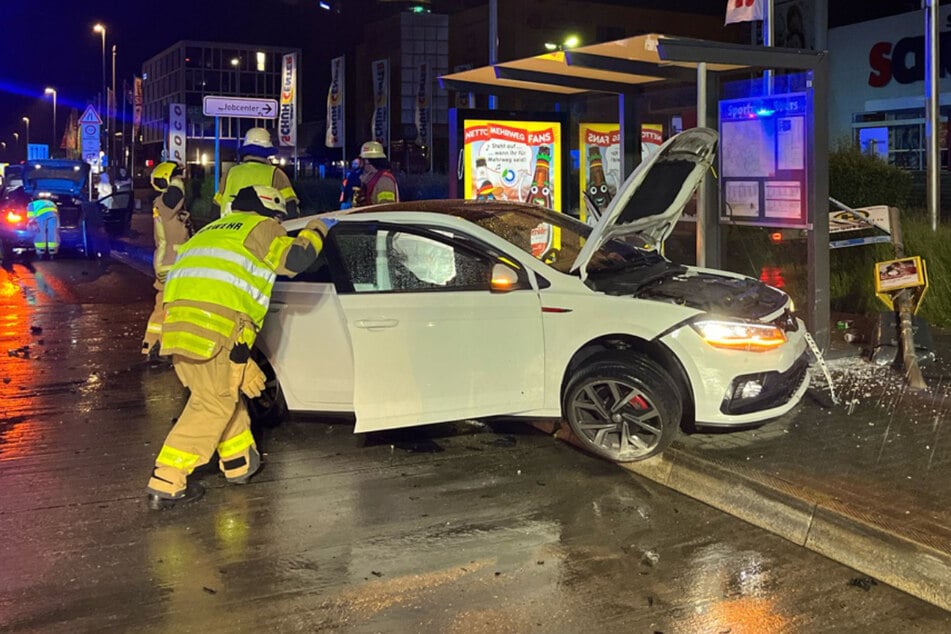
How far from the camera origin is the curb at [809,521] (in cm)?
454

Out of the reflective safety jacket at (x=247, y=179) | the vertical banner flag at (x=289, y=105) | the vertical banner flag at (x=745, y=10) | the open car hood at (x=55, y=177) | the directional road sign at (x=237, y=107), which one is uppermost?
the vertical banner flag at (x=289, y=105)

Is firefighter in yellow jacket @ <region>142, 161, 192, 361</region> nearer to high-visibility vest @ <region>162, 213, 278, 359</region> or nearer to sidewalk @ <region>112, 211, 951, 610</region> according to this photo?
high-visibility vest @ <region>162, 213, 278, 359</region>

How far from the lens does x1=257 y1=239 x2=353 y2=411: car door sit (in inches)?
255

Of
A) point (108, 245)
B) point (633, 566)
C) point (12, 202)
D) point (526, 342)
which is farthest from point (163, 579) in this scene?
point (108, 245)

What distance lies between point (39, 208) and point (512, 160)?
13143 mm

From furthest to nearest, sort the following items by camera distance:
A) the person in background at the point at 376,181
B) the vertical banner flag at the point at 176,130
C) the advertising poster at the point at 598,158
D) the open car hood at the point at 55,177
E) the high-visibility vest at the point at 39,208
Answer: the vertical banner flag at the point at 176,130 < the open car hood at the point at 55,177 < the high-visibility vest at the point at 39,208 < the advertising poster at the point at 598,158 < the person in background at the point at 376,181

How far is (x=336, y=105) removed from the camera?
139 ft

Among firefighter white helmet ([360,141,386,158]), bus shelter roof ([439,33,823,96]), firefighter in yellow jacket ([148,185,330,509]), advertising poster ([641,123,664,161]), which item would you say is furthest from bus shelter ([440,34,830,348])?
firefighter in yellow jacket ([148,185,330,509])

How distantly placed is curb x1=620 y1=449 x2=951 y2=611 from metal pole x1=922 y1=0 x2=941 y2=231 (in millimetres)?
7186

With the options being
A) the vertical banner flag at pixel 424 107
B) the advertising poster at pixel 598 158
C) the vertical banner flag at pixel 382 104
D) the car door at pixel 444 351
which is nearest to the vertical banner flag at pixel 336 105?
the vertical banner flag at pixel 382 104

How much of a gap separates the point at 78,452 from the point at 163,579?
8.14 ft

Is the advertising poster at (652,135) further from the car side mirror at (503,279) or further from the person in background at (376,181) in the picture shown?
the car side mirror at (503,279)

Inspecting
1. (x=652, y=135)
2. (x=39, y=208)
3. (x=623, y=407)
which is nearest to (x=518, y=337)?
(x=623, y=407)

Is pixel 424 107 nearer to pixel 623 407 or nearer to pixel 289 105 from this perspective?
pixel 289 105
